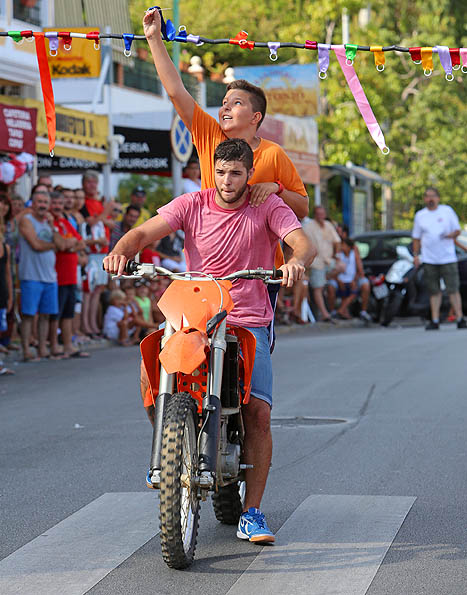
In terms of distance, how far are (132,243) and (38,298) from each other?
9415 millimetres

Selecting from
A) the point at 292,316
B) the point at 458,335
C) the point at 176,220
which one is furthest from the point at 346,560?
the point at 292,316

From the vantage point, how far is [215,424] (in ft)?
17.8

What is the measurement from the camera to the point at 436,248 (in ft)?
67.8

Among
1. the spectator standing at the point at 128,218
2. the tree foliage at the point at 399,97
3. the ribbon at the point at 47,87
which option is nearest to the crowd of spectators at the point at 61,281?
the spectator standing at the point at 128,218

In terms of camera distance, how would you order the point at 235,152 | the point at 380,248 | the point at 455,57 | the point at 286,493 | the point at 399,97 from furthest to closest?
1. the point at 399,97
2. the point at 380,248
3. the point at 455,57
4. the point at 286,493
5. the point at 235,152

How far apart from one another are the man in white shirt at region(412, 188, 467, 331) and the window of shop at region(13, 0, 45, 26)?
330 inches

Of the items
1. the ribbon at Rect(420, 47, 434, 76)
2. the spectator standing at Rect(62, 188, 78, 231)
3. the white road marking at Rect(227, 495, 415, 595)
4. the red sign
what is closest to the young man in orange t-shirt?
the white road marking at Rect(227, 495, 415, 595)

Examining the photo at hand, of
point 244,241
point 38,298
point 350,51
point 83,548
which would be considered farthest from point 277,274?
point 38,298

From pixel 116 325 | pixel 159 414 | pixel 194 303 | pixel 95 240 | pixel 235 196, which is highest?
pixel 235 196

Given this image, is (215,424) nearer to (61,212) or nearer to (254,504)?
(254,504)

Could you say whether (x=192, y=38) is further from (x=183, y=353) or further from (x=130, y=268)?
(x=183, y=353)

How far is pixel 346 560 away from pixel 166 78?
2541mm

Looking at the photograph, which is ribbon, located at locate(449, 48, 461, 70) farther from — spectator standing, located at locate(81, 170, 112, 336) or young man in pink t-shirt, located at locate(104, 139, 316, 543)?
spectator standing, located at locate(81, 170, 112, 336)

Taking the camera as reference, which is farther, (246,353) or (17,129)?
(17,129)
